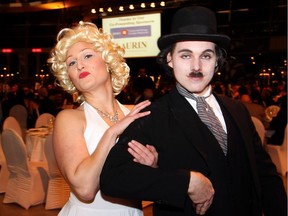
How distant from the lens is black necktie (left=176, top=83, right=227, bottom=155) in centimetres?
149

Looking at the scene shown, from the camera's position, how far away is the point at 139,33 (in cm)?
960

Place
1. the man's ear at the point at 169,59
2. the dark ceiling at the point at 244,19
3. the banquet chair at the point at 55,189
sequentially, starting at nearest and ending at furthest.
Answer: the man's ear at the point at 169,59
the banquet chair at the point at 55,189
the dark ceiling at the point at 244,19

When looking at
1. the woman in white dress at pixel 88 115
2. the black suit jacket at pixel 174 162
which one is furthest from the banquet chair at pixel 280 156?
the black suit jacket at pixel 174 162

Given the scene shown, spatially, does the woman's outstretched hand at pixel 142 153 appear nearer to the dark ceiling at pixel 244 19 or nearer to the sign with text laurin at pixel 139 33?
the sign with text laurin at pixel 139 33

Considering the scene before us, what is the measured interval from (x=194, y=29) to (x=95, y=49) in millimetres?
713

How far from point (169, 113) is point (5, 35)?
17271mm

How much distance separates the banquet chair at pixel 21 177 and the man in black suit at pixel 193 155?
10.3 feet

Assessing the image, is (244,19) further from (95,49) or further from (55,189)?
(95,49)

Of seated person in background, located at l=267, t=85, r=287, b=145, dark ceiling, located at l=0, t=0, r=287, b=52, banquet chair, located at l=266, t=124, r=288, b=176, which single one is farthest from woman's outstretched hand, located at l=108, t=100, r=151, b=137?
dark ceiling, located at l=0, t=0, r=287, b=52

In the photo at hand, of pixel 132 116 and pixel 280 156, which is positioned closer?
pixel 132 116

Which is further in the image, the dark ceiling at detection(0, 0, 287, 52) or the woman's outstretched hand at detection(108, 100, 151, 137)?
the dark ceiling at detection(0, 0, 287, 52)

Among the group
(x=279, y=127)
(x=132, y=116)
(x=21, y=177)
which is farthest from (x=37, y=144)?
(x=132, y=116)

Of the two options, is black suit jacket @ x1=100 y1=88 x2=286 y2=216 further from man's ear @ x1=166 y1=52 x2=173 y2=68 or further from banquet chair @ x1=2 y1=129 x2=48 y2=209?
banquet chair @ x1=2 y1=129 x2=48 y2=209

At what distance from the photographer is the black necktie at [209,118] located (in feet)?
4.88
